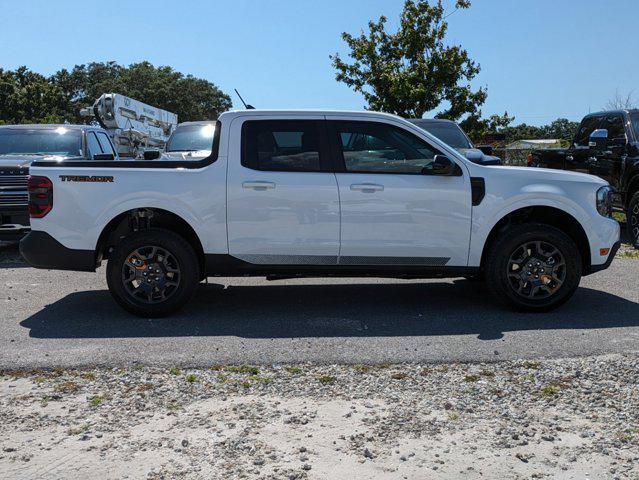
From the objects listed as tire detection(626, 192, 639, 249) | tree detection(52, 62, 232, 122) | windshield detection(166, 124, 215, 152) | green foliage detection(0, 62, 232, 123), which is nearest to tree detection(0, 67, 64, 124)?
green foliage detection(0, 62, 232, 123)

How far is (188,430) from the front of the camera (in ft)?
13.3

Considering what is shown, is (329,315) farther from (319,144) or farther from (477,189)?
(477,189)

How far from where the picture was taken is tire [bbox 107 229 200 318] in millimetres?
6559

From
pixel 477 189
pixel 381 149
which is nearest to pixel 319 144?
pixel 381 149

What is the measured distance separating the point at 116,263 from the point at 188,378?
204 cm

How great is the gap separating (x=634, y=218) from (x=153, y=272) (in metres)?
7.75

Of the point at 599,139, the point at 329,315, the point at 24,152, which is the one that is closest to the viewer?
the point at 329,315

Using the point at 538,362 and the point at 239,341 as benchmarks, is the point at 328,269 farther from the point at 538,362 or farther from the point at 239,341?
the point at 538,362

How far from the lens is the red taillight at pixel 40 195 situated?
660 cm

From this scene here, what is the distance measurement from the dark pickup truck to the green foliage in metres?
48.2

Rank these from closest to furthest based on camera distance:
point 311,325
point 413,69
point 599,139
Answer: point 311,325, point 599,139, point 413,69

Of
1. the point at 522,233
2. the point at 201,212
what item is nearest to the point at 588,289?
the point at 522,233

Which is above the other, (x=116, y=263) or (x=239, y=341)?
(x=116, y=263)

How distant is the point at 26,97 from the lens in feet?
177
